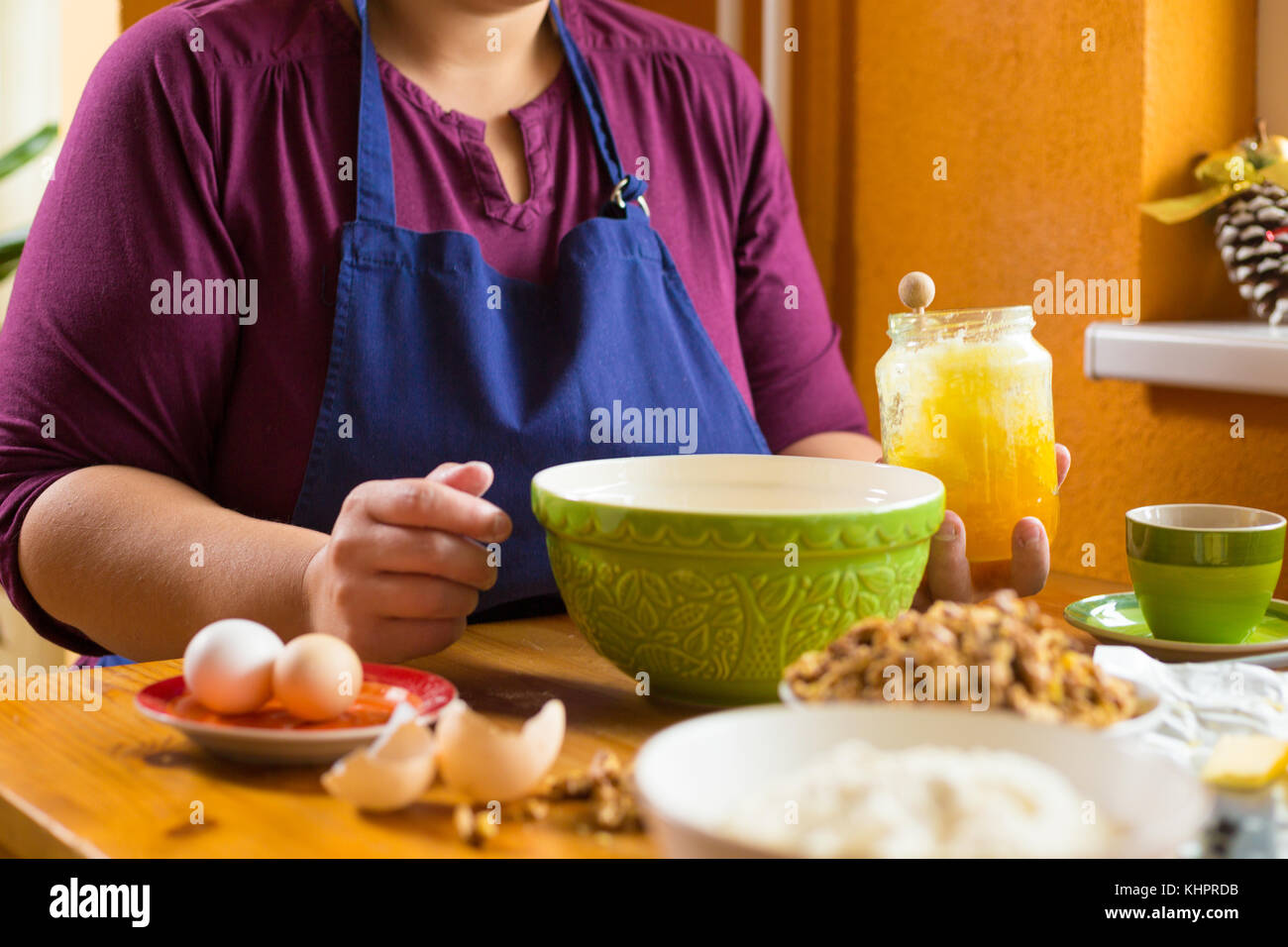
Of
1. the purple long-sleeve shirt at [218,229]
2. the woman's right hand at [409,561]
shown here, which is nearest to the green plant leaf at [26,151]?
the purple long-sleeve shirt at [218,229]

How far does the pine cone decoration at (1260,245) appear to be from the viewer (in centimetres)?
→ 156

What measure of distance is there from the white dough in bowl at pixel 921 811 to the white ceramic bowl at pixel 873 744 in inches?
0.4

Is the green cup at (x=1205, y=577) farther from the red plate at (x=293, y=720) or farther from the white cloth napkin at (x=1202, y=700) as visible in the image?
the red plate at (x=293, y=720)

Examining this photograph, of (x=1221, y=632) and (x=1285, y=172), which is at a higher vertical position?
(x=1285, y=172)

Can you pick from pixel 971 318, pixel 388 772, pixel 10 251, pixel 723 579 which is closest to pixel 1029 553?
pixel 971 318

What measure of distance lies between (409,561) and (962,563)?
41 centimetres

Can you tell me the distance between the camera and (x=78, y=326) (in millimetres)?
1064

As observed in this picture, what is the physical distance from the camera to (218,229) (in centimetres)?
114

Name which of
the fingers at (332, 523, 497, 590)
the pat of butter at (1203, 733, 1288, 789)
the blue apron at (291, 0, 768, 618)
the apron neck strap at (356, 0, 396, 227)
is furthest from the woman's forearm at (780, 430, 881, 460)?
the pat of butter at (1203, 733, 1288, 789)

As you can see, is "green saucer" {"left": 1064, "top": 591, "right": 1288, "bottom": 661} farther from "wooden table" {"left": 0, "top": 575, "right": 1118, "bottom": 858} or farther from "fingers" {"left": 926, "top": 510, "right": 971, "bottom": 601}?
"wooden table" {"left": 0, "top": 575, "right": 1118, "bottom": 858}

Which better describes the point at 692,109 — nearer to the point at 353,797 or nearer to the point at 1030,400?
the point at 1030,400
